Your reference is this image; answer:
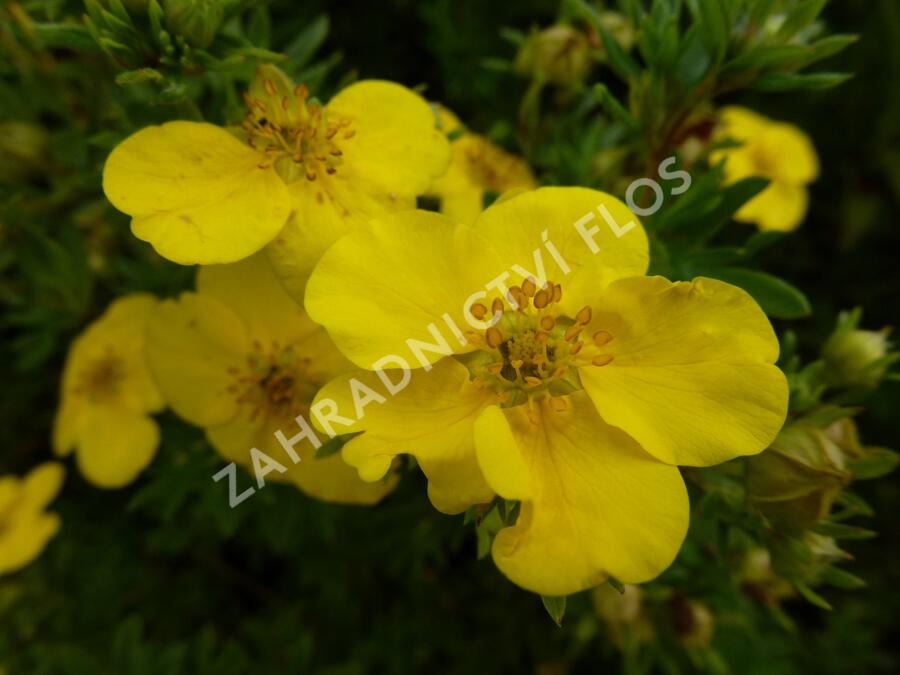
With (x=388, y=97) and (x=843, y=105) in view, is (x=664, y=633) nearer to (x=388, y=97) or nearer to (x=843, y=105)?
(x=388, y=97)

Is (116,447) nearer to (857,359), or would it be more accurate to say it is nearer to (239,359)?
(239,359)

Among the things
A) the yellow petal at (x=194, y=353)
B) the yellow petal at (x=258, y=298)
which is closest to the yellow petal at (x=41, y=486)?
the yellow petal at (x=194, y=353)

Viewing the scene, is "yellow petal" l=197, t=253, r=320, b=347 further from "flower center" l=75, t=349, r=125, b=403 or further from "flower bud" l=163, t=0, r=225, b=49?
Answer: "flower center" l=75, t=349, r=125, b=403

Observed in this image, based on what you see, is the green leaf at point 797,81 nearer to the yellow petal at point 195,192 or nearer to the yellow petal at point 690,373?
the yellow petal at point 690,373

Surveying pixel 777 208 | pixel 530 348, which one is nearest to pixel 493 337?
pixel 530 348

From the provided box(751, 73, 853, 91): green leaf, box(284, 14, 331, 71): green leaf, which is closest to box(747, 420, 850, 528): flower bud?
box(751, 73, 853, 91): green leaf
